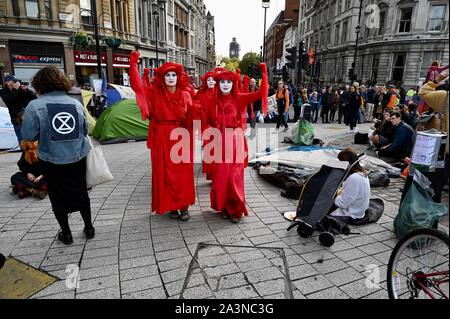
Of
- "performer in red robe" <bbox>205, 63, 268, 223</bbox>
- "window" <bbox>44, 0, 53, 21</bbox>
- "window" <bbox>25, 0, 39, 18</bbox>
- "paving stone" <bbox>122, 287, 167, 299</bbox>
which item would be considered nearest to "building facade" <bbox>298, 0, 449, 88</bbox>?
"performer in red robe" <bbox>205, 63, 268, 223</bbox>

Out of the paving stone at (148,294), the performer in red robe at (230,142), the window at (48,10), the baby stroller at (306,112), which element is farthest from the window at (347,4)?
the paving stone at (148,294)

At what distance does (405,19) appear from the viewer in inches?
1085

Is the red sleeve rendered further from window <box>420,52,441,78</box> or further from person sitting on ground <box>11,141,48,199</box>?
window <box>420,52,441,78</box>

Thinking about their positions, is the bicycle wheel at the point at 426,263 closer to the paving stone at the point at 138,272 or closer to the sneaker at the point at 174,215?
the paving stone at the point at 138,272

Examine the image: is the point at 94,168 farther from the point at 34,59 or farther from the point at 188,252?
the point at 34,59

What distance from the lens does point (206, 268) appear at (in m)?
2.91

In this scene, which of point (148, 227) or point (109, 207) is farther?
point (109, 207)

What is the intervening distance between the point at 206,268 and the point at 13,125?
7.85 m

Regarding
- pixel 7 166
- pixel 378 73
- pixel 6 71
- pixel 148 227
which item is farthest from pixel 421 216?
pixel 378 73

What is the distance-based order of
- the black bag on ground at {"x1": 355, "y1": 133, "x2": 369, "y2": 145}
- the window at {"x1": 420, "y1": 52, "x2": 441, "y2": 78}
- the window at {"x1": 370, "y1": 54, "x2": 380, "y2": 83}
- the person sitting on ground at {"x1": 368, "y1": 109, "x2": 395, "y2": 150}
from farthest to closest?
the window at {"x1": 370, "y1": 54, "x2": 380, "y2": 83} → the window at {"x1": 420, "y1": 52, "x2": 441, "y2": 78} → the black bag on ground at {"x1": 355, "y1": 133, "x2": 369, "y2": 145} → the person sitting on ground at {"x1": 368, "y1": 109, "x2": 395, "y2": 150}

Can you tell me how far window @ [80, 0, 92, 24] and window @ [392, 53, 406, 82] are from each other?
2872 cm

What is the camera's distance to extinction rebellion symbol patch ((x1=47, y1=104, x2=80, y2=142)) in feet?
9.71

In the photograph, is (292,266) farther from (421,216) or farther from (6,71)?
(6,71)

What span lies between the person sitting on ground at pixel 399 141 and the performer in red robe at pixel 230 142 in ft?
13.1
